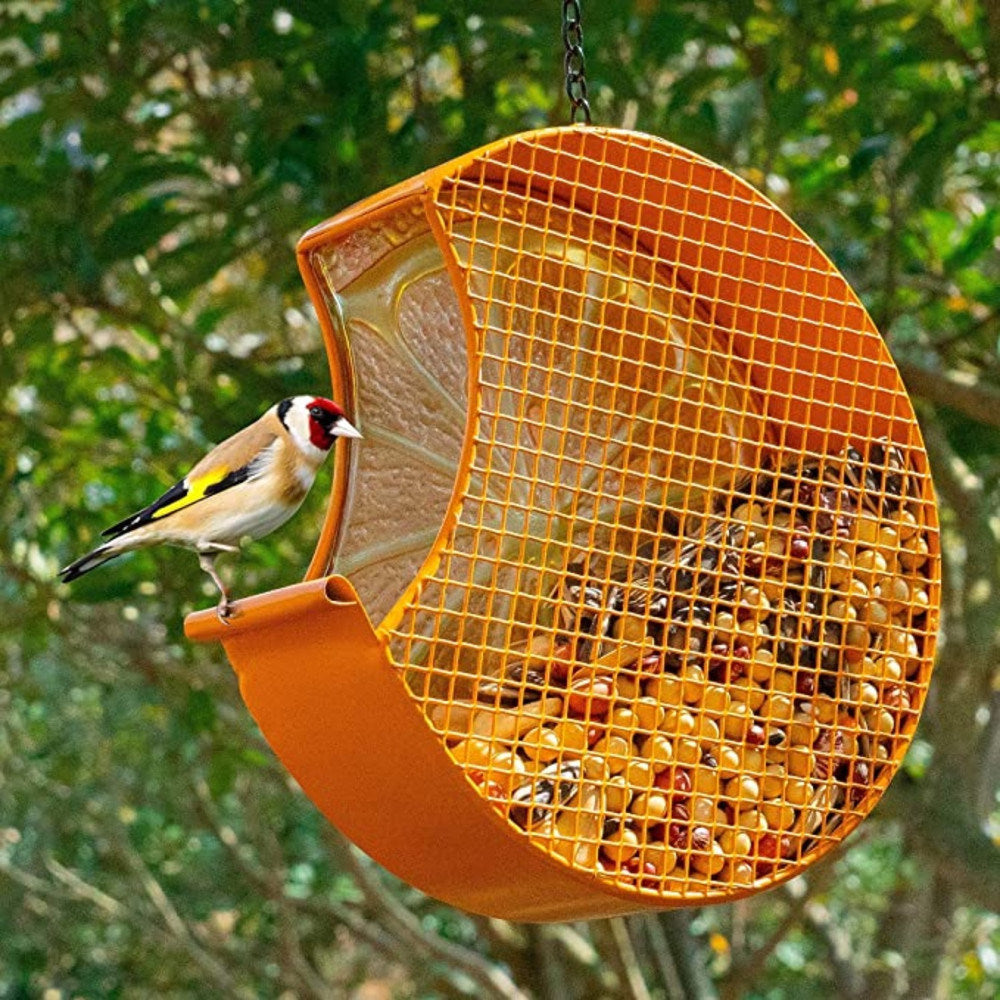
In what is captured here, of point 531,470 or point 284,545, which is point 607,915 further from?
point 284,545

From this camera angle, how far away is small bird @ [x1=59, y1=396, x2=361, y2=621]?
2.48m

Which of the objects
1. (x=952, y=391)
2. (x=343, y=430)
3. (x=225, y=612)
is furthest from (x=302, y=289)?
(x=225, y=612)

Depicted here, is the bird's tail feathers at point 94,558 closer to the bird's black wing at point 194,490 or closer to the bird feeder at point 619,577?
the bird's black wing at point 194,490

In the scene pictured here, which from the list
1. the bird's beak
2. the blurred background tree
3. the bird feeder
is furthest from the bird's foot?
the blurred background tree

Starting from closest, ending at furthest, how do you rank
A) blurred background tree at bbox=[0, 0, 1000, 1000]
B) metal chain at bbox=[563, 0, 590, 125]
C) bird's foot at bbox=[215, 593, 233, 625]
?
bird's foot at bbox=[215, 593, 233, 625], metal chain at bbox=[563, 0, 590, 125], blurred background tree at bbox=[0, 0, 1000, 1000]

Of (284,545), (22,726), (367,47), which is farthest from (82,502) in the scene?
(22,726)

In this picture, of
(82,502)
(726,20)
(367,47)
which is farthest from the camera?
(82,502)

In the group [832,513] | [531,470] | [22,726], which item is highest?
[531,470]

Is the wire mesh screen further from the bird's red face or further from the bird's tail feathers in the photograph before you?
the bird's tail feathers

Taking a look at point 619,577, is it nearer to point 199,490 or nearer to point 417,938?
point 199,490

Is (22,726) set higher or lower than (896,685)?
lower

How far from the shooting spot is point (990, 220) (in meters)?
4.28

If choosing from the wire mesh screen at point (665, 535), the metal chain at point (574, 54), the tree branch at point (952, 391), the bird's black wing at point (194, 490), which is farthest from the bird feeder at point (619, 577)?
the tree branch at point (952, 391)

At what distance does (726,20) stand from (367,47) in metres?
0.91
